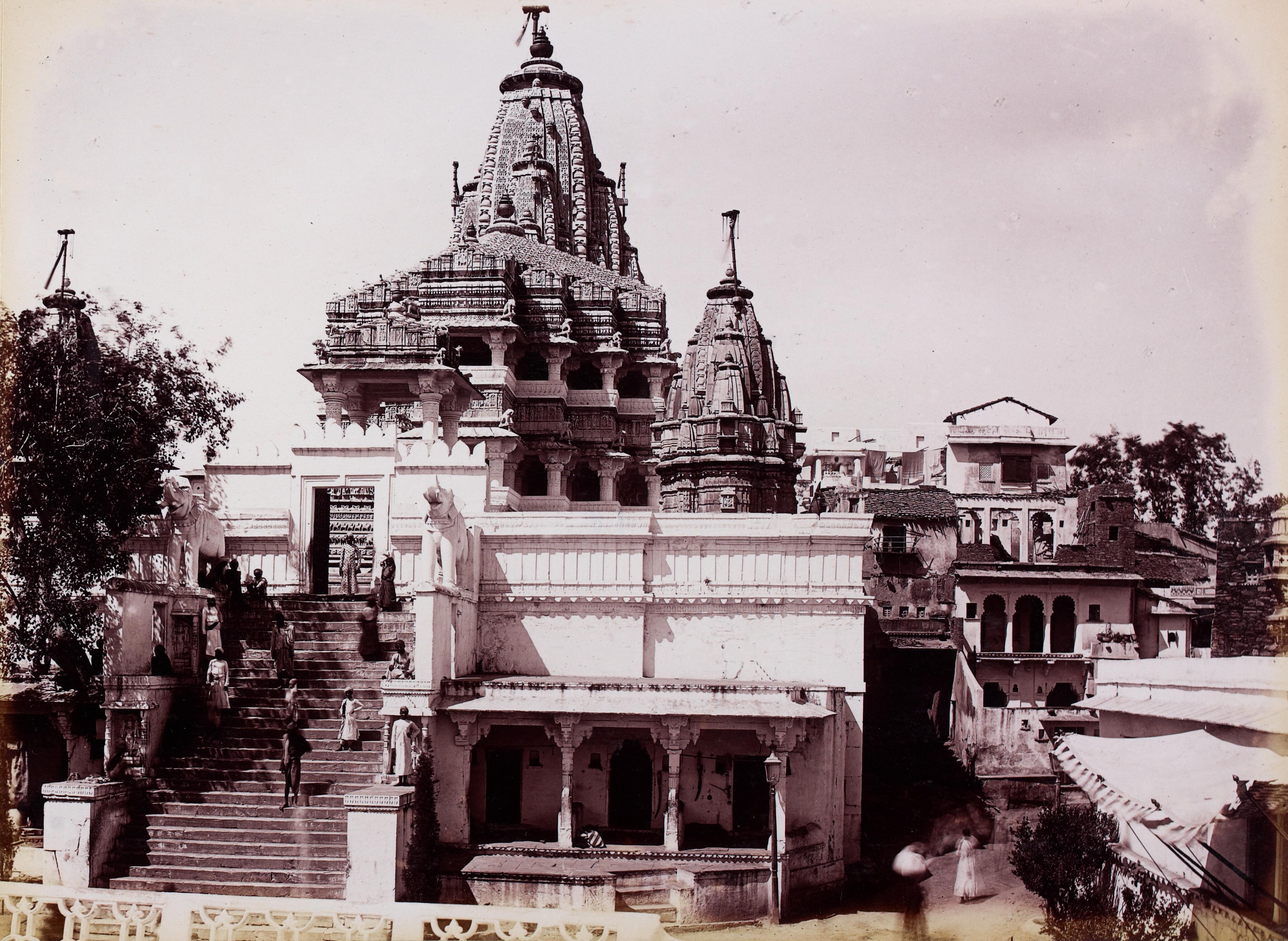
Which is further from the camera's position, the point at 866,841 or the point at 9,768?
the point at 866,841

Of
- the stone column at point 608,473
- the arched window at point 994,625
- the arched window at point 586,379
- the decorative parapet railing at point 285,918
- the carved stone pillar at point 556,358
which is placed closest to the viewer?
the decorative parapet railing at point 285,918

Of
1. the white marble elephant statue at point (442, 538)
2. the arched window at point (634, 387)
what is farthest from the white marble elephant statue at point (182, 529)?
the arched window at point (634, 387)

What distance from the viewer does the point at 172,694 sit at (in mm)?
19672

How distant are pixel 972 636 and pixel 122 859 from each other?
24.9 metres

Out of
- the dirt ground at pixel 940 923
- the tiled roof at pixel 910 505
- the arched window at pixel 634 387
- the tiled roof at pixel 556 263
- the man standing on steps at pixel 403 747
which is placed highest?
the tiled roof at pixel 556 263

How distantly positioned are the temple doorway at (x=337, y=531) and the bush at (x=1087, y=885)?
38.7 feet

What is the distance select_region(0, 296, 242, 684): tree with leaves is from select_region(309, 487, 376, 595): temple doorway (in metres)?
2.81

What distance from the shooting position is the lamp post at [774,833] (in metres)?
18.7

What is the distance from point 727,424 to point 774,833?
64.9 ft

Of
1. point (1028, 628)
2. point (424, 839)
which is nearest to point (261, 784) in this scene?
point (424, 839)

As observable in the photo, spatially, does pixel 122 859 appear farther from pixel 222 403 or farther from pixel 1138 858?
pixel 1138 858

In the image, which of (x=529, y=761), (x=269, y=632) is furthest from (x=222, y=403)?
(x=529, y=761)

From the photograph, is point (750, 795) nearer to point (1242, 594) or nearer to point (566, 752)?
point (566, 752)

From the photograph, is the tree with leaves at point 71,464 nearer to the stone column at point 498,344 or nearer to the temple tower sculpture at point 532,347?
the temple tower sculpture at point 532,347
